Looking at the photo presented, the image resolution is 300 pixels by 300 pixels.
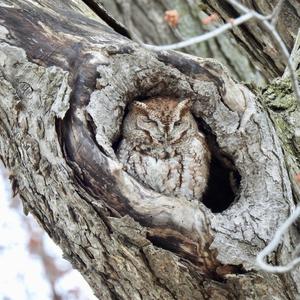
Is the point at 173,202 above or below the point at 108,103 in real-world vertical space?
below

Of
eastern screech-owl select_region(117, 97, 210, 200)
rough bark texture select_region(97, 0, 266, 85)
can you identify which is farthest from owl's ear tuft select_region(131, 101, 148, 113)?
rough bark texture select_region(97, 0, 266, 85)

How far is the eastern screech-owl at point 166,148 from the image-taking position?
117 inches

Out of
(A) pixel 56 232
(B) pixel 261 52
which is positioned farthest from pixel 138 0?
(A) pixel 56 232

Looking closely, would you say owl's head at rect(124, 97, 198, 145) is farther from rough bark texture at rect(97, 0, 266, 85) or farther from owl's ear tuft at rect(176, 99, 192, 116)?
rough bark texture at rect(97, 0, 266, 85)

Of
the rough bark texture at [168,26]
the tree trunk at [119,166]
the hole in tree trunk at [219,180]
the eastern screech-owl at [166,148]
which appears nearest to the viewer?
the tree trunk at [119,166]

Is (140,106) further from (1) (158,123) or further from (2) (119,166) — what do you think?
(2) (119,166)

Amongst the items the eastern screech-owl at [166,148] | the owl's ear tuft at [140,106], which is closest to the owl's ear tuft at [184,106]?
the eastern screech-owl at [166,148]

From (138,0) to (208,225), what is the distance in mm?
2346

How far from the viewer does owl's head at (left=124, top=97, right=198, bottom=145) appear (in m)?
3.04

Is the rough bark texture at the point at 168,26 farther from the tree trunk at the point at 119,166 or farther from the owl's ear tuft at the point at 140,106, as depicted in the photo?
the tree trunk at the point at 119,166

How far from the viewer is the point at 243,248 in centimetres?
236

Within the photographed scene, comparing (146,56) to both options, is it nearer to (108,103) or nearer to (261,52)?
(108,103)

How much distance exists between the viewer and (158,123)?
3.14 meters

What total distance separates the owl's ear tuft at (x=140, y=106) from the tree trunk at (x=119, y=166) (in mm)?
200
